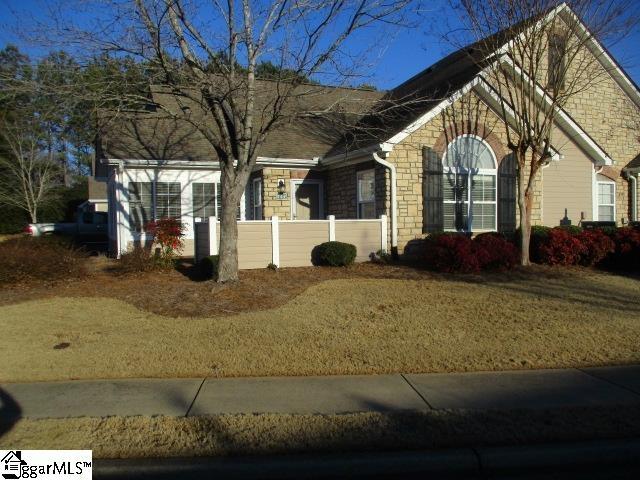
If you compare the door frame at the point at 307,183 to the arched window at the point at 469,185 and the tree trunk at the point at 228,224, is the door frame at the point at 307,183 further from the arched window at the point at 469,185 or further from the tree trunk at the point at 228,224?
the tree trunk at the point at 228,224

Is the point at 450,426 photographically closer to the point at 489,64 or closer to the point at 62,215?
the point at 489,64

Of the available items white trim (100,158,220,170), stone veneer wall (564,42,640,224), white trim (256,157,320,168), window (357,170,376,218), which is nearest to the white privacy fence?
window (357,170,376,218)

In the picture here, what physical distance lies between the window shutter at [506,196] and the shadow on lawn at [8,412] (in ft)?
42.7

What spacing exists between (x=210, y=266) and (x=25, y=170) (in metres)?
28.6

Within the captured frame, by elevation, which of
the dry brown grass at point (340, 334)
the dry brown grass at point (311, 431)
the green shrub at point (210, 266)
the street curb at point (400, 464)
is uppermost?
the green shrub at point (210, 266)

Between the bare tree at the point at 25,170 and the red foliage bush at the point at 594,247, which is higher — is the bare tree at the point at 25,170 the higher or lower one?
the higher one

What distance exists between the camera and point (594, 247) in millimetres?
13805

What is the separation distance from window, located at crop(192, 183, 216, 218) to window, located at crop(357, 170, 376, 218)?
4.56m

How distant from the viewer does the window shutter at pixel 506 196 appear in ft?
50.6

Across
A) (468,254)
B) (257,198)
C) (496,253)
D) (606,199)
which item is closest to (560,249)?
(496,253)

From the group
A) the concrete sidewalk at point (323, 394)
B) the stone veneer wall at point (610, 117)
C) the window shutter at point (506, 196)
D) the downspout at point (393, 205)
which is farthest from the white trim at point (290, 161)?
the concrete sidewalk at point (323, 394)

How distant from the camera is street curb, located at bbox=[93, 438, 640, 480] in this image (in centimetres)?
412

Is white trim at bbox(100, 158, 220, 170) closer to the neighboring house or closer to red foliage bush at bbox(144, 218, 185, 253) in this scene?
the neighboring house

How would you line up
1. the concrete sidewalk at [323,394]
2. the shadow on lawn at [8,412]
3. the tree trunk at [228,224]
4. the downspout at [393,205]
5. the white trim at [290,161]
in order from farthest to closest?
the white trim at [290,161] < the downspout at [393,205] < the tree trunk at [228,224] < the concrete sidewalk at [323,394] < the shadow on lawn at [8,412]
